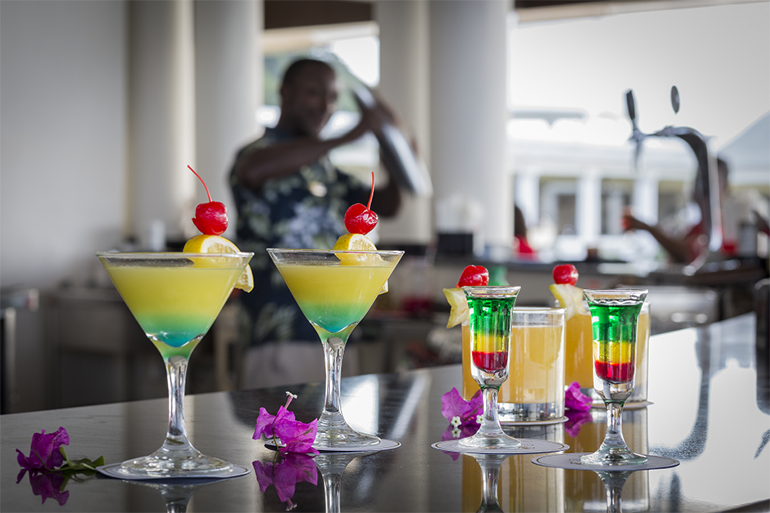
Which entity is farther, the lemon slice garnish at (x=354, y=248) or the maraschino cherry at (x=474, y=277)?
the maraschino cherry at (x=474, y=277)

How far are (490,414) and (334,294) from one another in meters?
0.22

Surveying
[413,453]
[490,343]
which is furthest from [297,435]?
[490,343]

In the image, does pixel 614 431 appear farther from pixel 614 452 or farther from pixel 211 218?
pixel 211 218

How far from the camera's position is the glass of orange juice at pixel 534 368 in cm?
107

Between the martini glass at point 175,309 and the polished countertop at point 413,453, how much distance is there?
0.04 meters

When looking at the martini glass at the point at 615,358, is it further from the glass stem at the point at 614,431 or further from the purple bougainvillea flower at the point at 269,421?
the purple bougainvillea flower at the point at 269,421

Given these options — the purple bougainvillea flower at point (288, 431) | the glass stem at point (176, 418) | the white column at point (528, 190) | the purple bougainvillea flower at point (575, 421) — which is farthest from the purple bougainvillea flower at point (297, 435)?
the white column at point (528, 190)

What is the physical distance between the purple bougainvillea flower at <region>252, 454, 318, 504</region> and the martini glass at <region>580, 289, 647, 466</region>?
28cm

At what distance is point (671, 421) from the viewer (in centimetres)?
109

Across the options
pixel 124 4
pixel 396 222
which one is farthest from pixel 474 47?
pixel 124 4

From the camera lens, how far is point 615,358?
838mm

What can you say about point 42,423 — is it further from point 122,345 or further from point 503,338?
point 122,345

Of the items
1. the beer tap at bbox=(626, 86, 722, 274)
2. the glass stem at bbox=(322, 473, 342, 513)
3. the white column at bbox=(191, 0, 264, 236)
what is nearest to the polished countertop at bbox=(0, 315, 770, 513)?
the glass stem at bbox=(322, 473, 342, 513)

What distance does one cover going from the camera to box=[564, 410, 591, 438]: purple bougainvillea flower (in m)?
1.03
